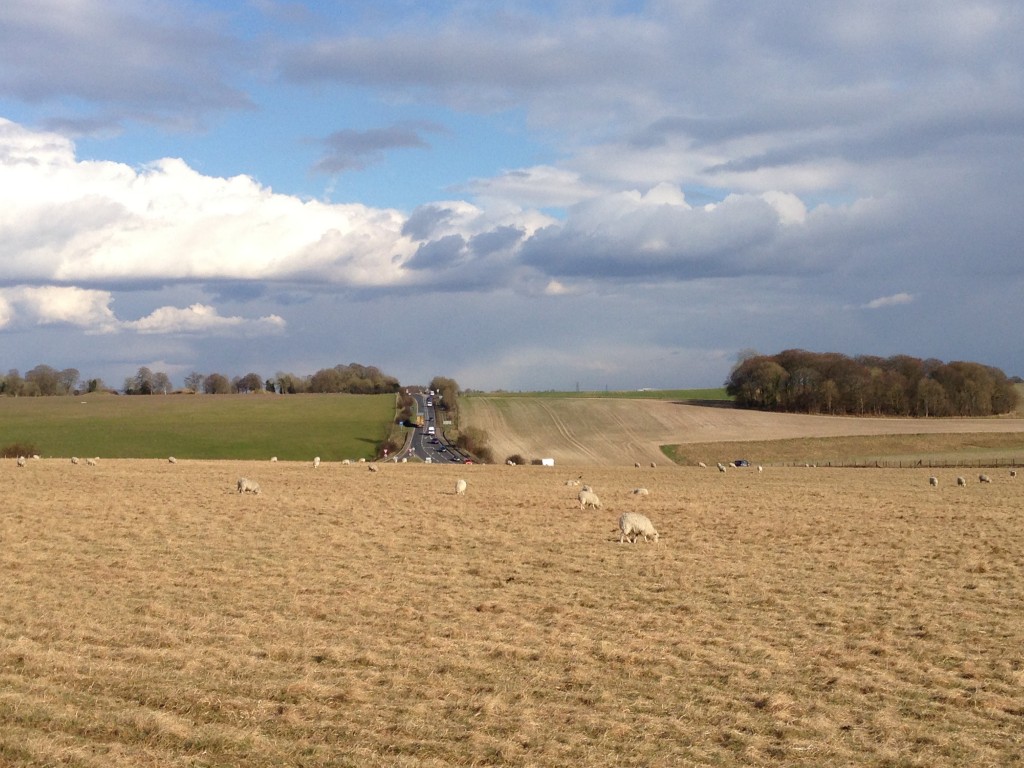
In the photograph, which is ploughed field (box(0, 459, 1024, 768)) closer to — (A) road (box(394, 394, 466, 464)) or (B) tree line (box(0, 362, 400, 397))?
(A) road (box(394, 394, 466, 464))

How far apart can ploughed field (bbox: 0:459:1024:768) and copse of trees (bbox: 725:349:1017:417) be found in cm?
10090

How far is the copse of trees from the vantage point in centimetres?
12212

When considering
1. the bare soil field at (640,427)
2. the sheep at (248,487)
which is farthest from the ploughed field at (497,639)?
the bare soil field at (640,427)

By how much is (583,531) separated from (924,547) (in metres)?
9.20

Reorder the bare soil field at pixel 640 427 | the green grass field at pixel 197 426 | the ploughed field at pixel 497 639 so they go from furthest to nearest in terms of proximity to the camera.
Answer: the bare soil field at pixel 640 427 → the green grass field at pixel 197 426 → the ploughed field at pixel 497 639

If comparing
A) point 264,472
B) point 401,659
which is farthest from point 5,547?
point 264,472

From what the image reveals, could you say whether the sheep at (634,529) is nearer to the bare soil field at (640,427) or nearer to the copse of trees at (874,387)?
the bare soil field at (640,427)

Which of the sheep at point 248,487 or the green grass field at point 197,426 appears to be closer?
the sheep at point 248,487

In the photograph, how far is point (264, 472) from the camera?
48.3 metres

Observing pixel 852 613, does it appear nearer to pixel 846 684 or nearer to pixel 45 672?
pixel 846 684

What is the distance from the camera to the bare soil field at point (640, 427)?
103 m

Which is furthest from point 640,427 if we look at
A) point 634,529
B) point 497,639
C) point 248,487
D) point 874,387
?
point 497,639

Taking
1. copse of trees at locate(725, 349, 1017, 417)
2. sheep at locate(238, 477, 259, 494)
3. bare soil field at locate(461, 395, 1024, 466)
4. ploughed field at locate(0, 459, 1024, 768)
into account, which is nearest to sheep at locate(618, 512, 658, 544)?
ploughed field at locate(0, 459, 1024, 768)

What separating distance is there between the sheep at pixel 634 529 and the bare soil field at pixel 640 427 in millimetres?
67318
